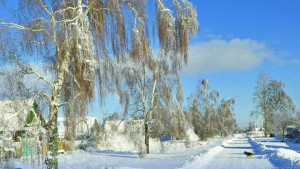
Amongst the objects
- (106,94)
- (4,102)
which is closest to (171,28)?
(106,94)

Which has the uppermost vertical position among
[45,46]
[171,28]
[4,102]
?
[171,28]

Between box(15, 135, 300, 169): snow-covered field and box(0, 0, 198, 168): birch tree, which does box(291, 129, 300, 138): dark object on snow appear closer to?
box(15, 135, 300, 169): snow-covered field

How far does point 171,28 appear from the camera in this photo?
11.1m

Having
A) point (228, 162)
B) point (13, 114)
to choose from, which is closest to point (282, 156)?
point (228, 162)

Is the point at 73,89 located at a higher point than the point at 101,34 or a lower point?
lower

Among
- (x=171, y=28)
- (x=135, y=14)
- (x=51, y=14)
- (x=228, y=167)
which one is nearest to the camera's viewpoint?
(x=51, y=14)

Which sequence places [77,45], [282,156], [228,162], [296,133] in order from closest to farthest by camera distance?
[77,45], [228,162], [282,156], [296,133]

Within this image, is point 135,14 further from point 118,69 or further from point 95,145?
point 95,145

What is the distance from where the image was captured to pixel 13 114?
8711 mm

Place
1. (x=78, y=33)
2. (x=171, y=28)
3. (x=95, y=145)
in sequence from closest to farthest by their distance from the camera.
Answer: (x=78, y=33), (x=171, y=28), (x=95, y=145)

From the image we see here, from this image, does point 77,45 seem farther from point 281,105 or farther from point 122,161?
point 281,105

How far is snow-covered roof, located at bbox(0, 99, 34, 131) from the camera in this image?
866 centimetres

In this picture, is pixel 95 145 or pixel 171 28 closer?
pixel 171 28

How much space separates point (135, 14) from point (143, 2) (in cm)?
44
